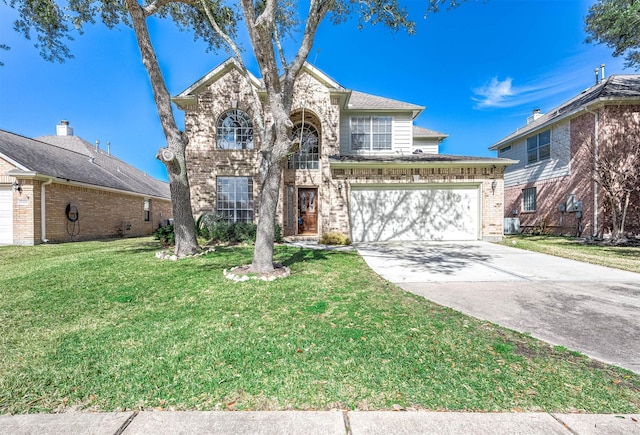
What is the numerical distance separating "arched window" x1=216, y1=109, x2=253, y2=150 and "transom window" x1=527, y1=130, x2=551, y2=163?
15.6m

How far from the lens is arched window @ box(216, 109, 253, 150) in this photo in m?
11.9

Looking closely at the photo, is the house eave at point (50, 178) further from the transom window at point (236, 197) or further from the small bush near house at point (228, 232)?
the transom window at point (236, 197)

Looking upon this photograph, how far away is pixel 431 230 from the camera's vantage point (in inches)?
434

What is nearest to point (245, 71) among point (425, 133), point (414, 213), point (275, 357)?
point (275, 357)

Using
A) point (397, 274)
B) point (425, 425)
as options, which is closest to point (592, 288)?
point (397, 274)

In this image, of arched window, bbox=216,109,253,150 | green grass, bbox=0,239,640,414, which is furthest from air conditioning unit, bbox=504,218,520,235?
arched window, bbox=216,109,253,150

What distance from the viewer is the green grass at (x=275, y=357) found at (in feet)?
6.60

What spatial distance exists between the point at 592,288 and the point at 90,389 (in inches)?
285

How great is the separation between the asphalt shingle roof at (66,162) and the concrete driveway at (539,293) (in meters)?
14.4

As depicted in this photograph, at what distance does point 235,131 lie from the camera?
11.9 meters

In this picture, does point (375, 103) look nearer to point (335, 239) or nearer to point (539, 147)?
point (335, 239)

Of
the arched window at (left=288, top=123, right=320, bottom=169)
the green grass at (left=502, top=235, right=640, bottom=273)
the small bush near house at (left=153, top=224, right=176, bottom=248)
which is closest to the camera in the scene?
the green grass at (left=502, top=235, right=640, bottom=273)

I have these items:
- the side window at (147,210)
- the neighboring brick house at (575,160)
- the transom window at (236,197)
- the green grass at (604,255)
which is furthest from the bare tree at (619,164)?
the side window at (147,210)

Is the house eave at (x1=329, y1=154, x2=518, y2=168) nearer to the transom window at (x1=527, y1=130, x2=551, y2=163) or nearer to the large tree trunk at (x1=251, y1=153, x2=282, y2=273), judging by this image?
the large tree trunk at (x1=251, y1=153, x2=282, y2=273)
